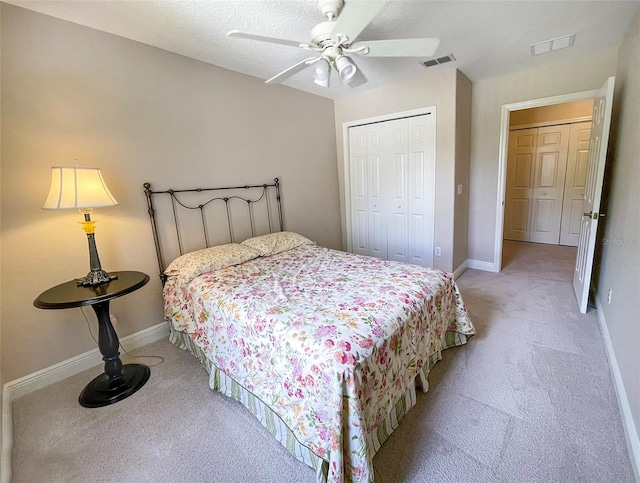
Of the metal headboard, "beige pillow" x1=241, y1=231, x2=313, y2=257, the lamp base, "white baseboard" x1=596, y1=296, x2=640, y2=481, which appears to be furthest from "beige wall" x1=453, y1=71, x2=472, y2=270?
the lamp base

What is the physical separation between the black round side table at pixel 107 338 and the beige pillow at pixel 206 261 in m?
0.31

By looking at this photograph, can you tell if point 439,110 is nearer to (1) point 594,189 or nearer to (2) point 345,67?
(1) point 594,189

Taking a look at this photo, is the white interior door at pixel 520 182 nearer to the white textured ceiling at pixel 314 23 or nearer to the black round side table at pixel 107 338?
the white textured ceiling at pixel 314 23

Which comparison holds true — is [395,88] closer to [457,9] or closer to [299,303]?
[457,9]

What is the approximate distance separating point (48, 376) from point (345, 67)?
9.24 ft

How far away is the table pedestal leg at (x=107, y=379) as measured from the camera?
1.85 m

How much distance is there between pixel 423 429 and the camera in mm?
1546

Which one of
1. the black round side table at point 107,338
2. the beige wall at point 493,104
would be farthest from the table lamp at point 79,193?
the beige wall at point 493,104

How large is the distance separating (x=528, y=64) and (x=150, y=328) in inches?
174

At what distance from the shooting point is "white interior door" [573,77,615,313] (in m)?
2.31

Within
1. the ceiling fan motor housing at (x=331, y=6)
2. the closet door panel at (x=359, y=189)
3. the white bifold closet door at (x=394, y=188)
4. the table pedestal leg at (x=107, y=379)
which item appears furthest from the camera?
the closet door panel at (x=359, y=189)

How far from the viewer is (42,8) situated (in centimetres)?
180

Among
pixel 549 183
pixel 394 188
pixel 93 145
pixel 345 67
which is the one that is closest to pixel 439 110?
pixel 394 188

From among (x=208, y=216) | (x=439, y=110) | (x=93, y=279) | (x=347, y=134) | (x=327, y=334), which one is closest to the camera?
(x=327, y=334)
